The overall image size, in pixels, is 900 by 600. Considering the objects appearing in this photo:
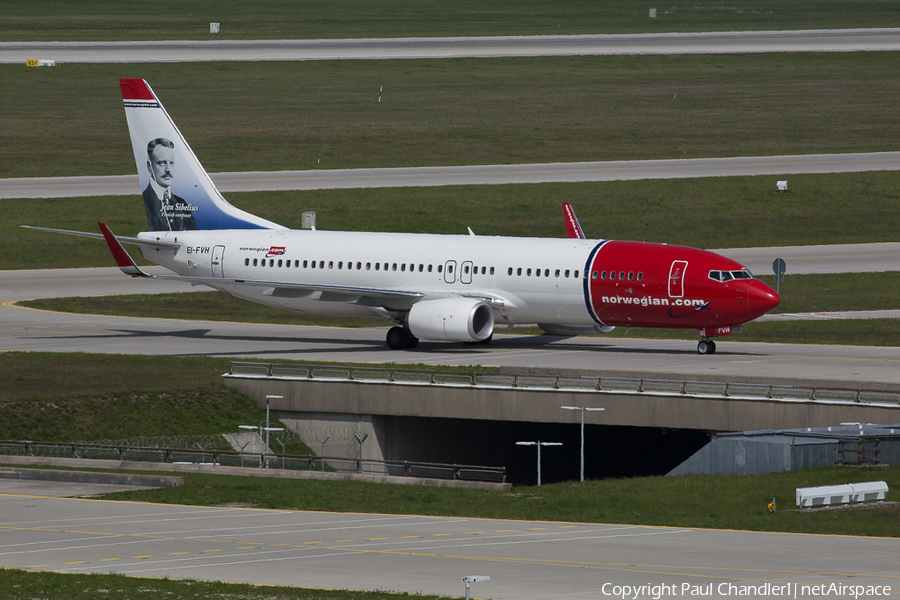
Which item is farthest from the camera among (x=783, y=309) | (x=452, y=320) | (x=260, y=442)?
(x=783, y=309)

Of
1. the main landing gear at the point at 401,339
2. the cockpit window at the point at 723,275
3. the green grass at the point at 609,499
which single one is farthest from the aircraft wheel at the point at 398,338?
the green grass at the point at 609,499

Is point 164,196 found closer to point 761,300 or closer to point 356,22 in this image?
point 761,300

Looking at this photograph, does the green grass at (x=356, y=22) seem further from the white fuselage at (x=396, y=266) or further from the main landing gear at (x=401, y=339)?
the main landing gear at (x=401, y=339)

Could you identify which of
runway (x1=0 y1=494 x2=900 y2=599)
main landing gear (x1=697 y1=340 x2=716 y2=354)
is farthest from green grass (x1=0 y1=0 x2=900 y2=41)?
runway (x1=0 y1=494 x2=900 y2=599)

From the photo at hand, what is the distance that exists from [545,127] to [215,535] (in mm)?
92602

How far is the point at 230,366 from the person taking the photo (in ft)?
168

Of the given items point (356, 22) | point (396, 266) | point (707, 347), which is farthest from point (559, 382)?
point (356, 22)

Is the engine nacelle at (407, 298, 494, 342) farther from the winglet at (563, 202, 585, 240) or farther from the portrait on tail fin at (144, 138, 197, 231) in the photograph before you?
the portrait on tail fin at (144, 138, 197, 231)

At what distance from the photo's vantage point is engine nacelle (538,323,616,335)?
5475 cm

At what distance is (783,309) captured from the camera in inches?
2643

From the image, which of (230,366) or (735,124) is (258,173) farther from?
(230,366)

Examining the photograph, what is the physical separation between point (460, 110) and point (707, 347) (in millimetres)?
74626

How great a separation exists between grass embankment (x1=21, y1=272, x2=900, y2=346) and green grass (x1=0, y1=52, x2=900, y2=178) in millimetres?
33980

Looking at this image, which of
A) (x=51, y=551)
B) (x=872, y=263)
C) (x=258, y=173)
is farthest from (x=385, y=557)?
(x=258, y=173)
